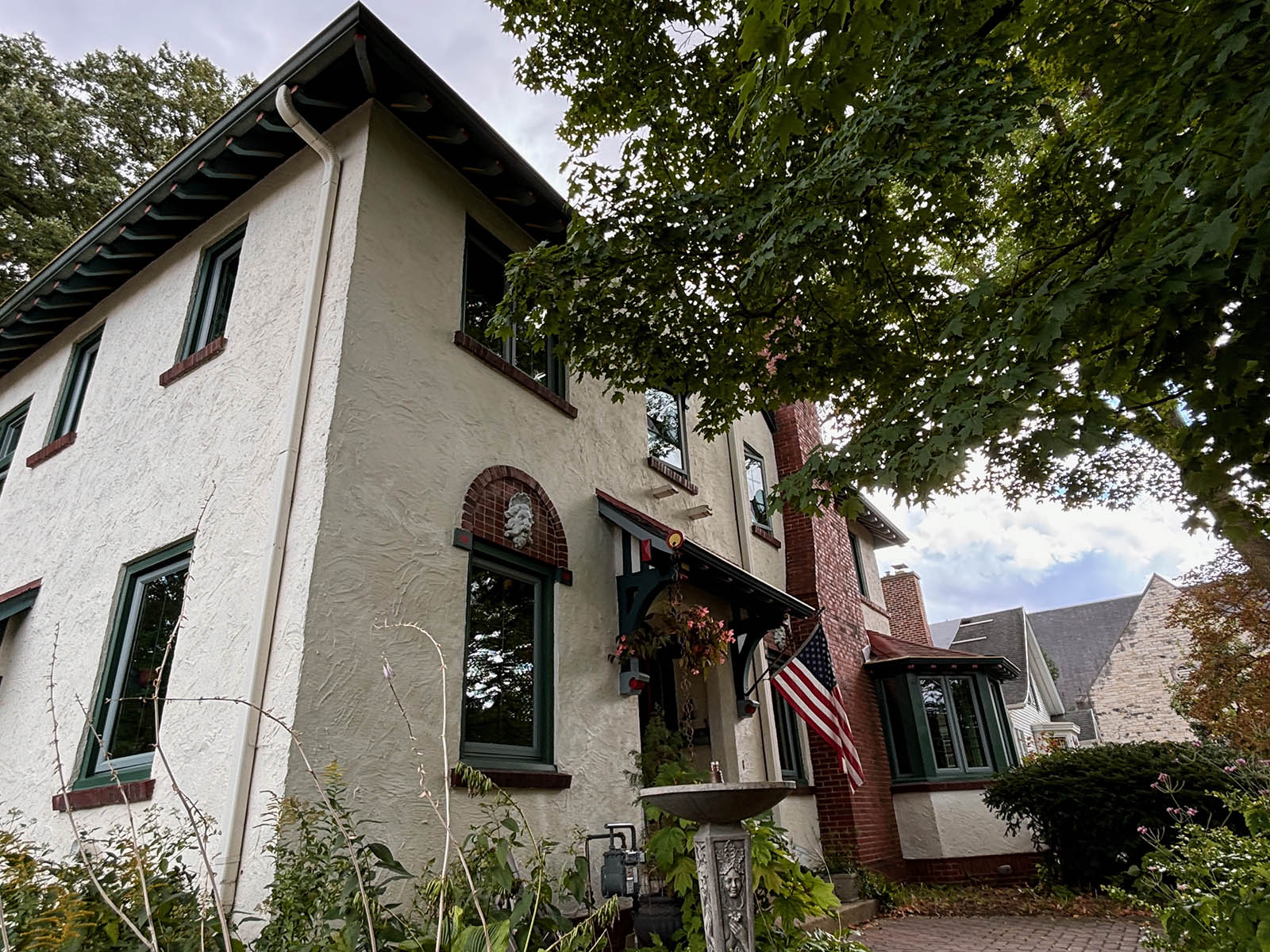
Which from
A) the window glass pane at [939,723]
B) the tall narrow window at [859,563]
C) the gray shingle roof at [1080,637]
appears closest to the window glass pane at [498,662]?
the window glass pane at [939,723]

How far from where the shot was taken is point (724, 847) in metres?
4.34

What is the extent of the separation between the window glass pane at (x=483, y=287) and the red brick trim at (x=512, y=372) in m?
0.28

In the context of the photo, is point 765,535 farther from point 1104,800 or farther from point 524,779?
point 524,779

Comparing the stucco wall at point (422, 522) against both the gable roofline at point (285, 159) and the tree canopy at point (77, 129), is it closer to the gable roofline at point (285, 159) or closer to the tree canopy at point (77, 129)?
the gable roofline at point (285, 159)

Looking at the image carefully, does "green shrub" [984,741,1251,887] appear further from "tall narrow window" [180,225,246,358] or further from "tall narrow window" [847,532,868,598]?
"tall narrow window" [180,225,246,358]

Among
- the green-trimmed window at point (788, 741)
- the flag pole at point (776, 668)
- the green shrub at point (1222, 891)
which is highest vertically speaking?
the flag pole at point (776, 668)

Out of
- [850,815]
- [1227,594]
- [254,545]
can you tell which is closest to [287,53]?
[254,545]

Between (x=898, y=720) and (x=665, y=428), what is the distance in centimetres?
638

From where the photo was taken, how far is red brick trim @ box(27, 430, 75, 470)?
7566 mm

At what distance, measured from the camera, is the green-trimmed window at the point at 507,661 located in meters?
5.45

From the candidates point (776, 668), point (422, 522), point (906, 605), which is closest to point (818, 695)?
point (776, 668)

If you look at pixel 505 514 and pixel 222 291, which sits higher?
pixel 222 291

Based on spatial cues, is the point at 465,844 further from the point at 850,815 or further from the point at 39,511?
the point at 850,815

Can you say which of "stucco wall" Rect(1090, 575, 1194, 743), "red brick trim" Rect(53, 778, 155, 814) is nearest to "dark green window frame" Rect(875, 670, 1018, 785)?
"red brick trim" Rect(53, 778, 155, 814)
